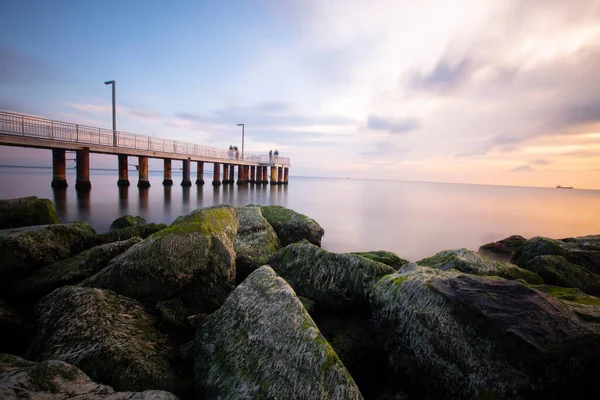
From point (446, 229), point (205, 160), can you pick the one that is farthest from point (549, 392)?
point (205, 160)

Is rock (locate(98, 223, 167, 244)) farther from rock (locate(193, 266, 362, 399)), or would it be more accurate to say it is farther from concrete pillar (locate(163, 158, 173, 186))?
concrete pillar (locate(163, 158, 173, 186))

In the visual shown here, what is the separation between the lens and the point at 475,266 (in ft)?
17.7

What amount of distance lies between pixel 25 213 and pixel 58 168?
18.2 metres

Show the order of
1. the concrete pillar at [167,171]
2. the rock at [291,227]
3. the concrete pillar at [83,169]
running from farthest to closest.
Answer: the concrete pillar at [167,171], the concrete pillar at [83,169], the rock at [291,227]

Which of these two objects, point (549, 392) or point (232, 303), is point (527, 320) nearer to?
point (549, 392)

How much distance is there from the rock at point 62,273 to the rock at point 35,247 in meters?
0.26

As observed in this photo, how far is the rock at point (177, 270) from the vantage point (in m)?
4.07

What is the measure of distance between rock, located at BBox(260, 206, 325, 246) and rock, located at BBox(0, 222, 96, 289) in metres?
4.95

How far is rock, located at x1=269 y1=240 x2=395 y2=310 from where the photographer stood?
14.7 ft

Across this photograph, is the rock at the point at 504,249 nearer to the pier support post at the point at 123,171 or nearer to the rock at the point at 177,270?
the rock at the point at 177,270

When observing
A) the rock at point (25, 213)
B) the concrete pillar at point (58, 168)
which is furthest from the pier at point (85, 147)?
the rock at point (25, 213)

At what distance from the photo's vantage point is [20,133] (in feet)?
60.5

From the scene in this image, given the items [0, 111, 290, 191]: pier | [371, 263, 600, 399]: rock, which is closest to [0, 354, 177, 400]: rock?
[371, 263, 600, 399]: rock

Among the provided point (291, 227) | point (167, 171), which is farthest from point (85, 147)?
point (291, 227)
